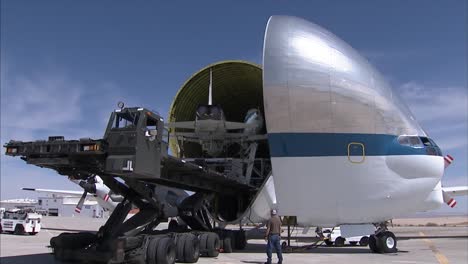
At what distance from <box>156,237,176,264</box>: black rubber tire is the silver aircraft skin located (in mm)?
4898

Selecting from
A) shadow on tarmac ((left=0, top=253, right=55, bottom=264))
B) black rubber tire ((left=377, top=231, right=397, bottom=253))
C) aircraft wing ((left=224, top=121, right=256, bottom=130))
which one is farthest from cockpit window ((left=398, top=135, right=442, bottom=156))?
shadow on tarmac ((left=0, top=253, right=55, bottom=264))

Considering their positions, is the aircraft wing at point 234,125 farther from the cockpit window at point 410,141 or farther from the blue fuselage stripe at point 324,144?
the cockpit window at point 410,141

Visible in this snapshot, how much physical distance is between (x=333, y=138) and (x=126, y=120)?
7.61 meters

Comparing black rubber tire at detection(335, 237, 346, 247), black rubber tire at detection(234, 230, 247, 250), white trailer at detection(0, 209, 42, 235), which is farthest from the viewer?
white trailer at detection(0, 209, 42, 235)

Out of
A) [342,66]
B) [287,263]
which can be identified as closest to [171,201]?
[287,263]

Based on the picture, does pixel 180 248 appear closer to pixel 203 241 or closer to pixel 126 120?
pixel 203 241

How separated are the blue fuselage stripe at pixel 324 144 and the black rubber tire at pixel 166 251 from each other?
16.7 feet

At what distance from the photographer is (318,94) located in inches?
601

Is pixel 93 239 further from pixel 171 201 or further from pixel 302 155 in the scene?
pixel 302 155

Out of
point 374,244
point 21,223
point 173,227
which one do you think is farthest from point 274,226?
point 21,223

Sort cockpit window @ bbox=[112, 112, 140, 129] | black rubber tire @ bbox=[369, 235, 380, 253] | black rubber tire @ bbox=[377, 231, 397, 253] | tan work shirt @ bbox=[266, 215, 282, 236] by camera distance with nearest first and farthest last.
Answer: cockpit window @ bbox=[112, 112, 140, 129]
tan work shirt @ bbox=[266, 215, 282, 236]
black rubber tire @ bbox=[377, 231, 397, 253]
black rubber tire @ bbox=[369, 235, 380, 253]

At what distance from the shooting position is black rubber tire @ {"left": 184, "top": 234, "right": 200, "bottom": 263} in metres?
13.5

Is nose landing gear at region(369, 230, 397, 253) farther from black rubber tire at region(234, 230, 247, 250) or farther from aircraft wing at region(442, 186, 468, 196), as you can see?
aircraft wing at region(442, 186, 468, 196)

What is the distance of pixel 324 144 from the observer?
15.5 m
